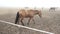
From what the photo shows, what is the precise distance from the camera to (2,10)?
642 centimetres

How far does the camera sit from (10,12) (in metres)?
6.58

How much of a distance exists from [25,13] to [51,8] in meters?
2.51

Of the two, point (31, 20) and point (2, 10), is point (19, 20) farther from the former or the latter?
point (2, 10)

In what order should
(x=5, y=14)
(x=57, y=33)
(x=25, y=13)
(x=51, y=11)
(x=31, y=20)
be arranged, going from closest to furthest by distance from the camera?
(x=57, y=33) < (x=25, y=13) < (x=31, y=20) < (x=5, y=14) < (x=51, y=11)

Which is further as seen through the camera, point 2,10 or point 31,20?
point 2,10

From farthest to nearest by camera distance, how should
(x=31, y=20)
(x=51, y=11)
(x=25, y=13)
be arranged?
(x=51, y=11) < (x=31, y=20) < (x=25, y=13)

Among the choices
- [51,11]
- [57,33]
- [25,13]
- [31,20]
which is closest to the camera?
[57,33]

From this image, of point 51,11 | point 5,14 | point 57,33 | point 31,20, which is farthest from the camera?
point 51,11
